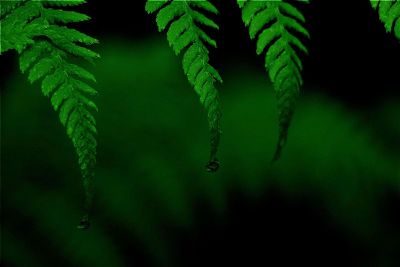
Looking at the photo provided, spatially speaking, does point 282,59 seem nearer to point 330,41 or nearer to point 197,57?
point 197,57

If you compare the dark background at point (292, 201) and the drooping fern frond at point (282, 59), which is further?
the dark background at point (292, 201)

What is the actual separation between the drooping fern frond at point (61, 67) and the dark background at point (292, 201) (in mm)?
828

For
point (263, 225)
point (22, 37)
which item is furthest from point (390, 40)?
point (22, 37)

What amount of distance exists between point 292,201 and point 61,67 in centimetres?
101

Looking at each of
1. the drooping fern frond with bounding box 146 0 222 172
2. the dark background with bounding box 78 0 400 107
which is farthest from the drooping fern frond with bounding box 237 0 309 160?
→ the dark background with bounding box 78 0 400 107

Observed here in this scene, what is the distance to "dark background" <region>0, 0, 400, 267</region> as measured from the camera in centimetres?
134

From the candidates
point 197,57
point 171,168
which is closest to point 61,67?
point 197,57

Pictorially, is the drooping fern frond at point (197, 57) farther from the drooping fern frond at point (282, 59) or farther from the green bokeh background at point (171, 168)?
the green bokeh background at point (171, 168)

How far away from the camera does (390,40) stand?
4.46 ft

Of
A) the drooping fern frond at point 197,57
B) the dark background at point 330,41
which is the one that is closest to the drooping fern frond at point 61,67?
the drooping fern frond at point 197,57

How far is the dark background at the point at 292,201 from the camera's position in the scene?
134 centimetres

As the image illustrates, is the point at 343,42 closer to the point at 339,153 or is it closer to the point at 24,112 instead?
the point at 339,153

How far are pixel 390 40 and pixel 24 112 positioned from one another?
0.98 m

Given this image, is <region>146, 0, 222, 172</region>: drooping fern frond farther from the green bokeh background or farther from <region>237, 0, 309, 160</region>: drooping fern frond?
Result: the green bokeh background
